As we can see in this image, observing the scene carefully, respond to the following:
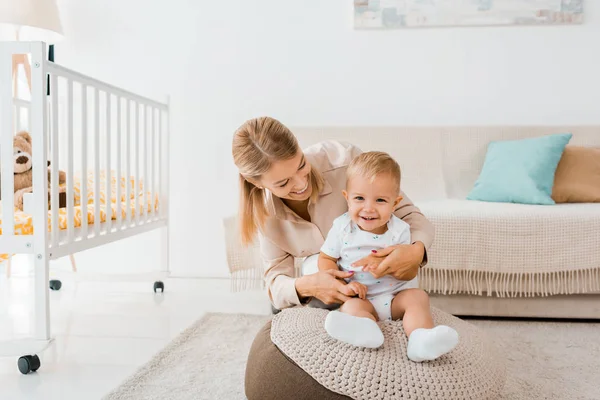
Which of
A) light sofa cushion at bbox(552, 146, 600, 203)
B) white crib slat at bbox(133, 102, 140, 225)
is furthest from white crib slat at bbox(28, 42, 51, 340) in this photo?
light sofa cushion at bbox(552, 146, 600, 203)

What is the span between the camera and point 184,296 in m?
2.58

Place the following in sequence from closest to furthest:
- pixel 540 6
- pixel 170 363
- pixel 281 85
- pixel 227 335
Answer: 1. pixel 170 363
2. pixel 227 335
3. pixel 540 6
4. pixel 281 85

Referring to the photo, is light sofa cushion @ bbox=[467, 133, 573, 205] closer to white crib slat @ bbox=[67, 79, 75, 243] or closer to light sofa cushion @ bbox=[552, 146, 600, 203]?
light sofa cushion @ bbox=[552, 146, 600, 203]

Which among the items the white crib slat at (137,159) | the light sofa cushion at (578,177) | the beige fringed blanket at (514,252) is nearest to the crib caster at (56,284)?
the white crib slat at (137,159)

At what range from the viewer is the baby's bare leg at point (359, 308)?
1.21m

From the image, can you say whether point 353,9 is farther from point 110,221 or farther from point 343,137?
point 110,221

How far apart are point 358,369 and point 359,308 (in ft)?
0.51

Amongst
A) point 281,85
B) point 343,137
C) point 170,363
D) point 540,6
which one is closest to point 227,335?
point 170,363

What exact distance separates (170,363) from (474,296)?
43.6 inches

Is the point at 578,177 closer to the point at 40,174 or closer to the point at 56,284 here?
the point at 40,174

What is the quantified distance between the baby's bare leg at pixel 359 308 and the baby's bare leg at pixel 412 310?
Answer: 0.06m

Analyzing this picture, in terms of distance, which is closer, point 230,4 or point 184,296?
point 184,296

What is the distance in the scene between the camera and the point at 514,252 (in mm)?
1962

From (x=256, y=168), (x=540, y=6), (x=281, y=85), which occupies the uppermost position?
(x=540, y=6)
